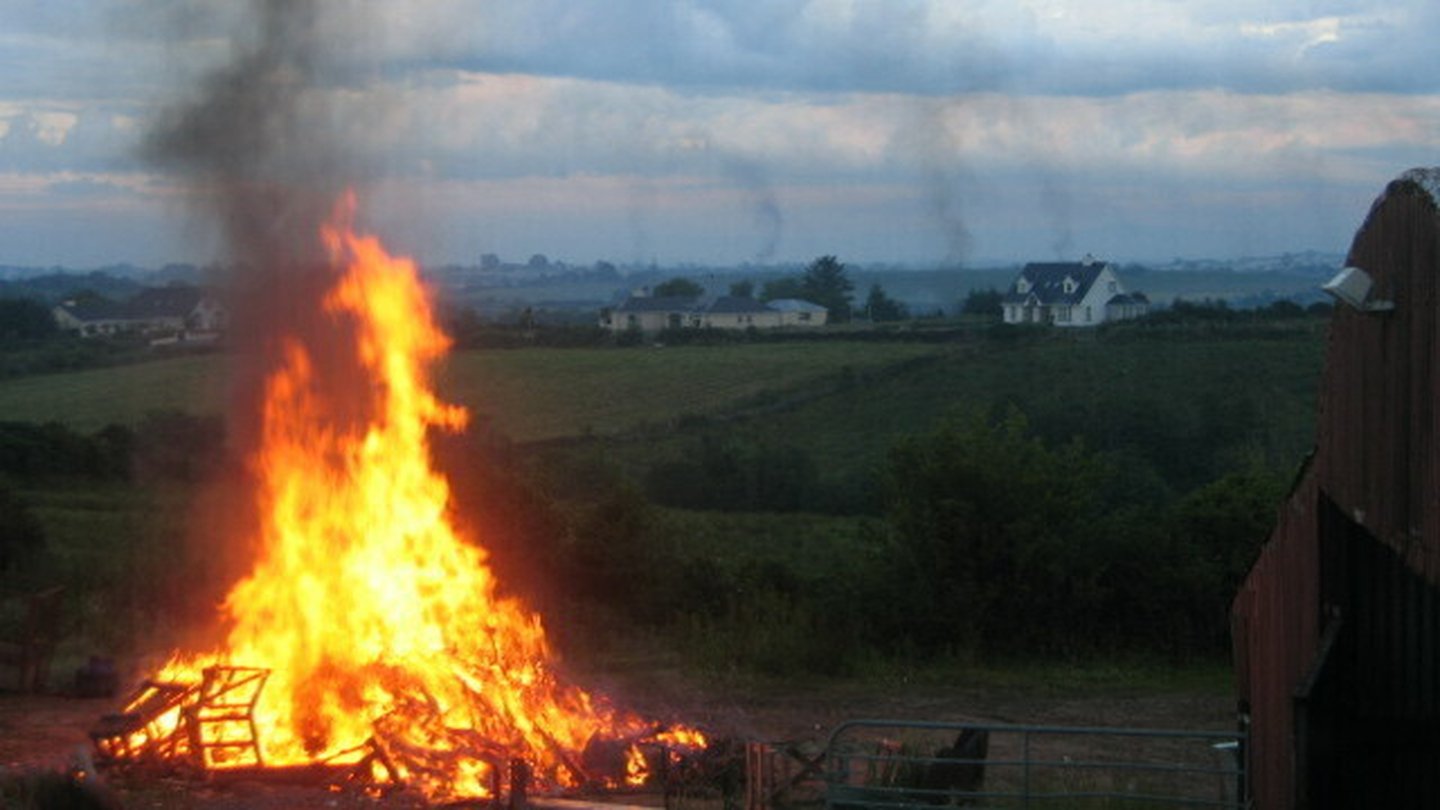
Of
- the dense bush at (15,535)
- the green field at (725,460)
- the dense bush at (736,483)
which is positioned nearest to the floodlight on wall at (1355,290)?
the green field at (725,460)

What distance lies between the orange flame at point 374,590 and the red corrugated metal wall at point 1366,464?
603cm

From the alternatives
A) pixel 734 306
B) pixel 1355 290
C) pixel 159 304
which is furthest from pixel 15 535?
pixel 734 306

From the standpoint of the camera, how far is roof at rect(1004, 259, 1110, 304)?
73938mm

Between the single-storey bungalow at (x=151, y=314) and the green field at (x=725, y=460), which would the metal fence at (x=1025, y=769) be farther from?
the single-storey bungalow at (x=151, y=314)

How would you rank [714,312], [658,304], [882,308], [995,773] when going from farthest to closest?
[882,308] < [658,304] < [714,312] < [995,773]

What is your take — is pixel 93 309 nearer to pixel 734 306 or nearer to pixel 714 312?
pixel 714 312

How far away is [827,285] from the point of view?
99.1m

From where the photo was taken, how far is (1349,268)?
1080 centimetres

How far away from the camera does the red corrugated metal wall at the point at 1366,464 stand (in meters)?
10.2

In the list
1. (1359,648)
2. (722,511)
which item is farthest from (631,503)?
(1359,648)

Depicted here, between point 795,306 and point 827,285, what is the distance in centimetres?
1392

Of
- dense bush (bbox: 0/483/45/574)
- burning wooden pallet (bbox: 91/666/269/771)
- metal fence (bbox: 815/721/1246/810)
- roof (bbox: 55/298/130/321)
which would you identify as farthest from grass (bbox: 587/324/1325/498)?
burning wooden pallet (bbox: 91/666/269/771)

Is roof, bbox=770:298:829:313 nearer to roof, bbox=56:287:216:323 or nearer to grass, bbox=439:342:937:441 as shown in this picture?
grass, bbox=439:342:937:441

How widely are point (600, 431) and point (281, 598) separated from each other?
1082 inches
